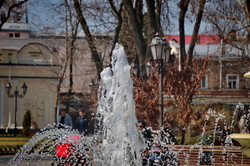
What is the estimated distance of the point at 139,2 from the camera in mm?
23797

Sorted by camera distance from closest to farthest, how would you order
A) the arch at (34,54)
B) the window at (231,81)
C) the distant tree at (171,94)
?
the distant tree at (171,94), the arch at (34,54), the window at (231,81)

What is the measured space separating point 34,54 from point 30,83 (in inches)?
75.3

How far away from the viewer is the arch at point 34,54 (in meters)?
38.0

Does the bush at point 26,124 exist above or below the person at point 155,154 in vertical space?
below

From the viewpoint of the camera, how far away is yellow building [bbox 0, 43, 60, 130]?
37.0 metres

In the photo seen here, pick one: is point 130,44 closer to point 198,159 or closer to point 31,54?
point 31,54

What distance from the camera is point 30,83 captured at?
37.6 meters

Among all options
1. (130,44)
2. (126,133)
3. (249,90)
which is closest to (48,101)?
(130,44)

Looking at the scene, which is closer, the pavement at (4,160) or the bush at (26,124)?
the pavement at (4,160)

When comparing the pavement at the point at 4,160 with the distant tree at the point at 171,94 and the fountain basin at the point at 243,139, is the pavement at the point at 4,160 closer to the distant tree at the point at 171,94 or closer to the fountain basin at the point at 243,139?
the distant tree at the point at 171,94

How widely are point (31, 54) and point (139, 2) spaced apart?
15.9 metres

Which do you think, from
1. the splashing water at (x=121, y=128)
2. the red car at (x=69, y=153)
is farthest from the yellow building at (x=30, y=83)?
the splashing water at (x=121, y=128)

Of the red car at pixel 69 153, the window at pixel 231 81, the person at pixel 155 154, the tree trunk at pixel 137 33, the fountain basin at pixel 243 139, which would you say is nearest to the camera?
the fountain basin at pixel 243 139

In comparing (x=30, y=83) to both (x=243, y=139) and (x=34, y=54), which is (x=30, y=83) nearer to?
(x=34, y=54)
